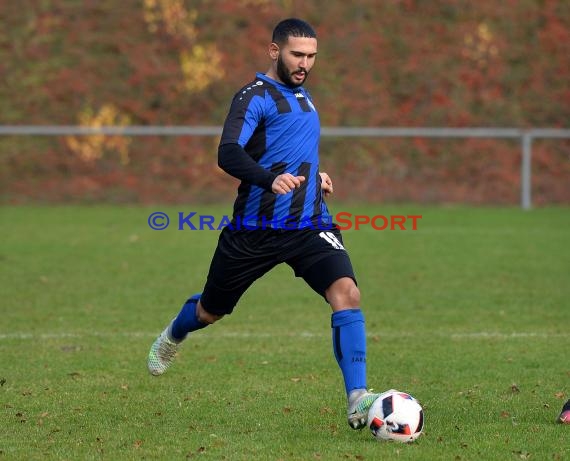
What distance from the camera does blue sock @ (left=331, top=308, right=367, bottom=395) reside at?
5348 mm

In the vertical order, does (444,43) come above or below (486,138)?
above

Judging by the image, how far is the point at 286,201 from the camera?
18.8ft

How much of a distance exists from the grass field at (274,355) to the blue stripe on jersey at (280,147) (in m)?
1.04

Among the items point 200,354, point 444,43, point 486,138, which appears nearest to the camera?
point 200,354

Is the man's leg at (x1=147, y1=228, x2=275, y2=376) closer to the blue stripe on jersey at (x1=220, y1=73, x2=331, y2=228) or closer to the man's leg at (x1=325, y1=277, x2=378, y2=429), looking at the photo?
the blue stripe on jersey at (x1=220, y1=73, x2=331, y2=228)

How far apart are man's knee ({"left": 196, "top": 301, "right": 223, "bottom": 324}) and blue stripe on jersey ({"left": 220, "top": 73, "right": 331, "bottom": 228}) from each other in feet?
2.31

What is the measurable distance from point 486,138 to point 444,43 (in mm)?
3125

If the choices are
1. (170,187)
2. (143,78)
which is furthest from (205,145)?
(143,78)

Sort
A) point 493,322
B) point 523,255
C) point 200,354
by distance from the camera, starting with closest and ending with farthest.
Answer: point 200,354
point 493,322
point 523,255

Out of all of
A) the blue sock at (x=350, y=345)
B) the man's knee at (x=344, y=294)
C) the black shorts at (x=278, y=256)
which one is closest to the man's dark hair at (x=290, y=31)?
the black shorts at (x=278, y=256)

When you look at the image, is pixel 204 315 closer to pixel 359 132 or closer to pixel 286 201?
pixel 286 201

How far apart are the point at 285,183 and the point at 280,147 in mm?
469

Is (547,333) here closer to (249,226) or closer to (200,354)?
(200,354)

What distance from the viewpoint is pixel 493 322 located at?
9.00m
